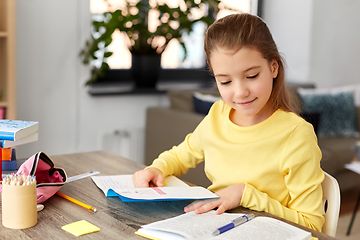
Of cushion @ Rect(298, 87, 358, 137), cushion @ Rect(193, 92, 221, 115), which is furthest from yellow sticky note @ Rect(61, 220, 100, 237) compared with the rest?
cushion @ Rect(298, 87, 358, 137)

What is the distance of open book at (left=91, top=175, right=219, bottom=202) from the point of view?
911 millimetres

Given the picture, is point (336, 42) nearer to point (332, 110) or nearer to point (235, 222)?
point (332, 110)

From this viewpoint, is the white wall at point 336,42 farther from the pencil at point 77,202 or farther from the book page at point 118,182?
the pencil at point 77,202

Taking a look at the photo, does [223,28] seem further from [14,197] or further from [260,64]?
[14,197]

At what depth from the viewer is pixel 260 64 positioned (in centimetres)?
100

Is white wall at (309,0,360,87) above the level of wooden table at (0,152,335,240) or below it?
above

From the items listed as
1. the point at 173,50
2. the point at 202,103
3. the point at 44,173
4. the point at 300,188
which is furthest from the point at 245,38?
the point at 173,50

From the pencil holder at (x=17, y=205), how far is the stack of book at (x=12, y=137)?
291 mm

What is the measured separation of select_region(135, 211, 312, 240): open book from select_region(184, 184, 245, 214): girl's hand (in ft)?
0.10

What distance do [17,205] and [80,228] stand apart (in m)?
0.13

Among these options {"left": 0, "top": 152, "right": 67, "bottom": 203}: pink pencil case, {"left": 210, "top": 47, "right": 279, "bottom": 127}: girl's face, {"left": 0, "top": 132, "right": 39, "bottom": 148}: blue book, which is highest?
{"left": 210, "top": 47, "right": 279, "bottom": 127}: girl's face

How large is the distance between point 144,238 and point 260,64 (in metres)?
0.51

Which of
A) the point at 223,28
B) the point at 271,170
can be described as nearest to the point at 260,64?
the point at 223,28

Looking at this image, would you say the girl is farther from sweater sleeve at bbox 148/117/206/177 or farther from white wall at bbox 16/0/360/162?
white wall at bbox 16/0/360/162
